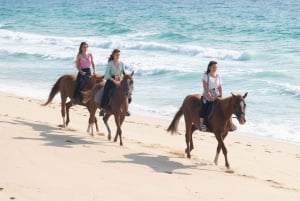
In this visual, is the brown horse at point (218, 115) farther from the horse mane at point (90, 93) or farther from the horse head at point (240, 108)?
the horse mane at point (90, 93)

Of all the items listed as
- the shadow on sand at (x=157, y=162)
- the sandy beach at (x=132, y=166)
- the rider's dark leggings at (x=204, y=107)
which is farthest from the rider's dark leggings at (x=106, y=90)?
the rider's dark leggings at (x=204, y=107)

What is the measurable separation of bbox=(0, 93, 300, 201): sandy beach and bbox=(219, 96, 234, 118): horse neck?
1116 millimetres

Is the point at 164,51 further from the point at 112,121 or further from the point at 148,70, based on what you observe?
the point at 112,121

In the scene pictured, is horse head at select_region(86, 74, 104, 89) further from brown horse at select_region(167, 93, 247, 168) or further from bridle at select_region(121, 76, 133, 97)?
brown horse at select_region(167, 93, 247, 168)

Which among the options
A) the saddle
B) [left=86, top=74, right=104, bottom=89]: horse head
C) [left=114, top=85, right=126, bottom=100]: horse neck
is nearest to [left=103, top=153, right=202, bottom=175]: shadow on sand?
the saddle

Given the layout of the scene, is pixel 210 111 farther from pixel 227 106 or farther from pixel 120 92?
pixel 120 92

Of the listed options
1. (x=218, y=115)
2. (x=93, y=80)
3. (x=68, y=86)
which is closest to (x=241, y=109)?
(x=218, y=115)

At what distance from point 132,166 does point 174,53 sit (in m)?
27.3

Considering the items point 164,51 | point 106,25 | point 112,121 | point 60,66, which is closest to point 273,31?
point 164,51

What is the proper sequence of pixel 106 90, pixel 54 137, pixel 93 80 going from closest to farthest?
1. pixel 54 137
2. pixel 106 90
3. pixel 93 80

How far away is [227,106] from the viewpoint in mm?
11742

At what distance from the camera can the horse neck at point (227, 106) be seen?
11648 millimetres

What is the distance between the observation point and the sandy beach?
29.9 ft

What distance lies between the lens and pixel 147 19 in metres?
60.6
